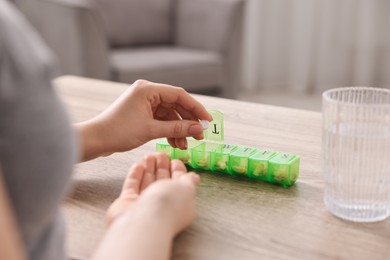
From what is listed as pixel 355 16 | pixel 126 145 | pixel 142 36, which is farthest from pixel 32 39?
pixel 355 16

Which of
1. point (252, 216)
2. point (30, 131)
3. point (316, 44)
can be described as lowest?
point (316, 44)

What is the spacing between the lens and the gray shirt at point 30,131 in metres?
0.54

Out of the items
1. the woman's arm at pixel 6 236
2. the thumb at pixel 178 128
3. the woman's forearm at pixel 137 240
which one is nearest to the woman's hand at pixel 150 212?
the woman's forearm at pixel 137 240

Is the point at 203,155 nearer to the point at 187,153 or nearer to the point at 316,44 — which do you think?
the point at 187,153

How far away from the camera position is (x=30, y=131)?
0.56 metres

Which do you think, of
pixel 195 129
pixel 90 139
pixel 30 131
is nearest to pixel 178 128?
pixel 195 129

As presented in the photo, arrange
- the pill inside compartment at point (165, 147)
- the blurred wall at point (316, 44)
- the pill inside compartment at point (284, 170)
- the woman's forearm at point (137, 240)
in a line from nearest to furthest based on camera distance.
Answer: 1. the woman's forearm at point (137, 240)
2. the pill inside compartment at point (284, 170)
3. the pill inside compartment at point (165, 147)
4. the blurred wall at point (316, 44)

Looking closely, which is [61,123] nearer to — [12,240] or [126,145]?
[12,240]

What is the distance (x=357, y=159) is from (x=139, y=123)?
39 cm

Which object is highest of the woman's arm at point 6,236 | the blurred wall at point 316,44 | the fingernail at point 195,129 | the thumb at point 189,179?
the woman's arm at point 6,236

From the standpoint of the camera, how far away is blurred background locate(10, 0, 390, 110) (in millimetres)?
2660

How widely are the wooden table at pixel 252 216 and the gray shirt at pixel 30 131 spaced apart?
248 millimetres

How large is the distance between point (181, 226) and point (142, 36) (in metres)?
2.30

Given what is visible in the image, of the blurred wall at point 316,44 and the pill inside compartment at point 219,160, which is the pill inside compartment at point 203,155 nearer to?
the pill inside compartment at point 219,160
